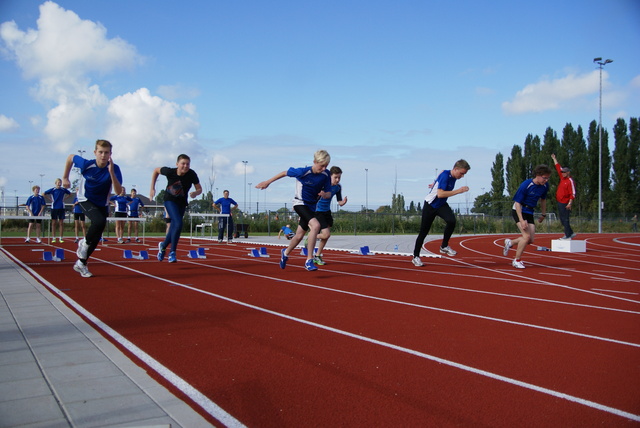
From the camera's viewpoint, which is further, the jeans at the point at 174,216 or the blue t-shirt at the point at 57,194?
the blue t-shirt at the point at 57,194

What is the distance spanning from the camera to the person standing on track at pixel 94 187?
24.5 feet

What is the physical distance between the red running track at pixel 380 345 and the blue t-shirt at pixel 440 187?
7.32 feet

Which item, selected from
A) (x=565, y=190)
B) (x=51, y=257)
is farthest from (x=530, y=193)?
(x=51, y=257)

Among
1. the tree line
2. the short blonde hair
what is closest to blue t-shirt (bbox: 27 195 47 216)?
the short blonde hair

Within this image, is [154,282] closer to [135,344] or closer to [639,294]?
[135,344]

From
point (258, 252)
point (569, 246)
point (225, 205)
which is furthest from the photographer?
point (225, 205)

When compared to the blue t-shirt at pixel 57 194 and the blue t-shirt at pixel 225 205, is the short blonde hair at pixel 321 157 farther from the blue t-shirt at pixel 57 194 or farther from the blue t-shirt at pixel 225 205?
the blue t-shirt at pixel 57 194

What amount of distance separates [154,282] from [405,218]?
31.7 m

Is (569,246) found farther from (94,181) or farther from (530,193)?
(94,181)

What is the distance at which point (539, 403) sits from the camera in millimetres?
2736

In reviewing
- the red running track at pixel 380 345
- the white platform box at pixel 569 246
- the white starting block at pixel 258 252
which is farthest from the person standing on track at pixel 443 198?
the white platform box at pixel 569 246

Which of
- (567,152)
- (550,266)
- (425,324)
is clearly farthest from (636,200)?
(425,324)

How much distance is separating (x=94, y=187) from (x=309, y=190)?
3.39m

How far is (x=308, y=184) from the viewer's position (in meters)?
8.86
